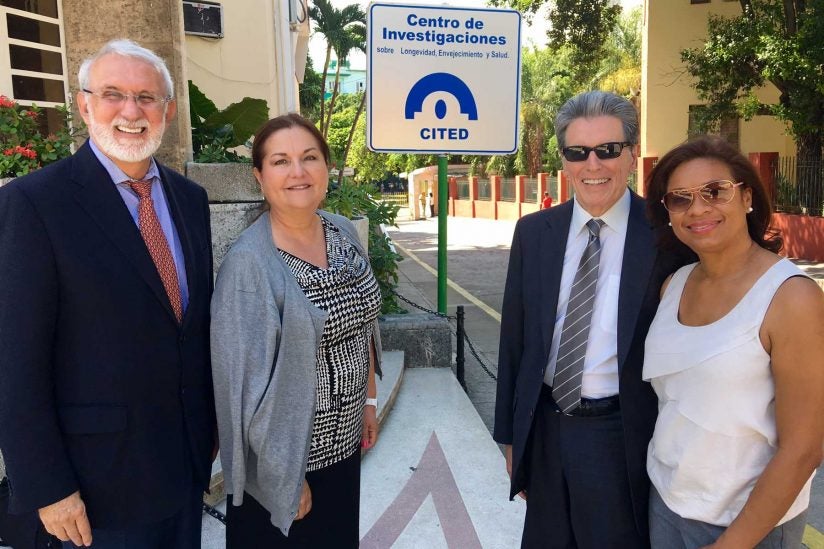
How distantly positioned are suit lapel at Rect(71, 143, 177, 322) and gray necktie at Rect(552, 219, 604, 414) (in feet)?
4.31

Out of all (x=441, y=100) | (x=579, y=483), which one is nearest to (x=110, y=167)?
(x=579, y=483)

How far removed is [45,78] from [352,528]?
17.6ft

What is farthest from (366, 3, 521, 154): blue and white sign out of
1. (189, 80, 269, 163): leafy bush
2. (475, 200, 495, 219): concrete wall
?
(475, 200, 495, 219): concrete wall

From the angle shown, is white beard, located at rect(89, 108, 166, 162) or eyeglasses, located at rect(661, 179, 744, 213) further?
white beard, located at rect(89, 108, 166, 162)

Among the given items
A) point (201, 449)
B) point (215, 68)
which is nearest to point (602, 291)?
point (201, 449)

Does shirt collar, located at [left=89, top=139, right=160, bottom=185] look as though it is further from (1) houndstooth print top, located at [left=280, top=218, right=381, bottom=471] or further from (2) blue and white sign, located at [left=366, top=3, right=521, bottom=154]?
(2) blue and white sign, located at [left=366, top=3, right=521, bottom=154]

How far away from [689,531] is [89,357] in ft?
5.94

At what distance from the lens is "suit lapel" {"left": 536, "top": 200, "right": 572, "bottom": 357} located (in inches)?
92.5

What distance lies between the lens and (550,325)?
7.70 feet

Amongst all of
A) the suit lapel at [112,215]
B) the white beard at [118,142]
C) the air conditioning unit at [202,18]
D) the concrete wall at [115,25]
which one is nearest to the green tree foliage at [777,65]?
the air conditioning unit at [202,18]

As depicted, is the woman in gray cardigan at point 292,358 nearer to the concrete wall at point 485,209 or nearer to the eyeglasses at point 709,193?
the eyeglasses at point 709,193

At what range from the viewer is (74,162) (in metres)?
2.06

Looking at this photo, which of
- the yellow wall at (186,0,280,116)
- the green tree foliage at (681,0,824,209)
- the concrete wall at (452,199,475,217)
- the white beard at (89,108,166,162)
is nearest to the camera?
the white beard at (89,108,166,162)

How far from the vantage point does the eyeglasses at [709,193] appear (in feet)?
6.11
